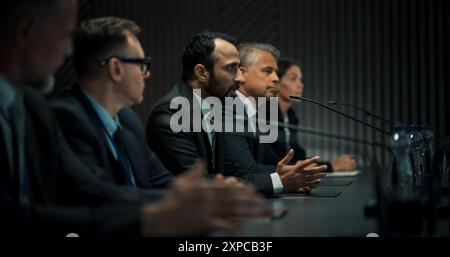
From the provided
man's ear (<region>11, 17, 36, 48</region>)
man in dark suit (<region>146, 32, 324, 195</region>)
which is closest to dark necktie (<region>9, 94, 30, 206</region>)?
man's ear (<region>11, 17, 36, 48</region>)

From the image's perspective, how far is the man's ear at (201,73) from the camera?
3.01 metres

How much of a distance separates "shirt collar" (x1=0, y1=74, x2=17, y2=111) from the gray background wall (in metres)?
3.68

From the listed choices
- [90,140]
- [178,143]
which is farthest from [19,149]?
[178,143]

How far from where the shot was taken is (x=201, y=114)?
2.92 m

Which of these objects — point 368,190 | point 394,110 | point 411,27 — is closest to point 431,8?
point 411,27

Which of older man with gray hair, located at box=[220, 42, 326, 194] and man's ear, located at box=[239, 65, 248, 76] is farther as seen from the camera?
man's ear, located at box=[239, 65, 248, 76]

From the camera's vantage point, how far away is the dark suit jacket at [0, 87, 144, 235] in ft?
4.93

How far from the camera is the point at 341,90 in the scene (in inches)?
210

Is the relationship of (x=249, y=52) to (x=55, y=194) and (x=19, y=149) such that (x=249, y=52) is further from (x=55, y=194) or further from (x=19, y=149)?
(x=19, y=149)

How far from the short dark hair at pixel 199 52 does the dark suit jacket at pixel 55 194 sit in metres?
1.27

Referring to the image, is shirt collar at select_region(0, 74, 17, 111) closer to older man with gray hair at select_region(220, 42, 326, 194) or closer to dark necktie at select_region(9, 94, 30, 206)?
dark necktie at select_region(9, 94, 30, 206)
